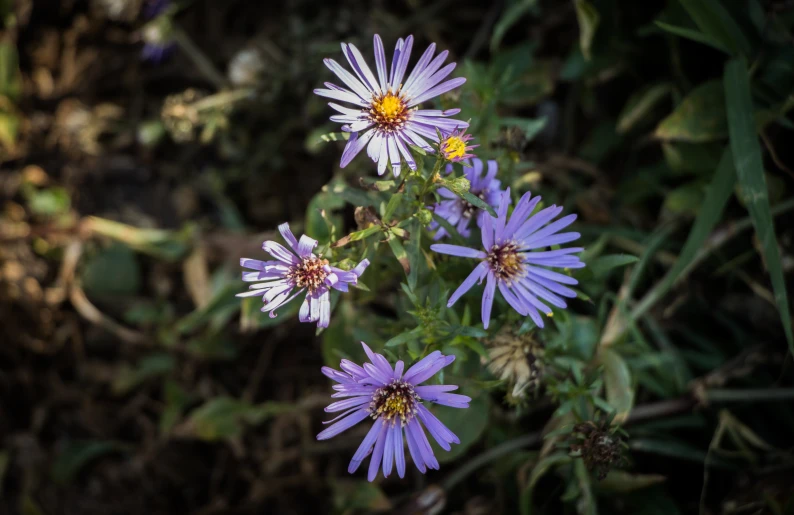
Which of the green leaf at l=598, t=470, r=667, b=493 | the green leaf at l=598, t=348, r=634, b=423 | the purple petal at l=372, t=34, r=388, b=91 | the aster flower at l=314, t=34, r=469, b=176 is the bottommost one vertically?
the green leaf at l=598, t=470, r=667, b=493

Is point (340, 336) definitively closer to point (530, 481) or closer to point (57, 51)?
point (530, 481)

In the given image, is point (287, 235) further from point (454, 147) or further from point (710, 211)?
point (710, 211)

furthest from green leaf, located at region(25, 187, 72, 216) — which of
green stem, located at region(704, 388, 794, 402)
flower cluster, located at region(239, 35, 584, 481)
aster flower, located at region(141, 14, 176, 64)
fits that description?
green stem, located at region(704, 388, 794, 402)

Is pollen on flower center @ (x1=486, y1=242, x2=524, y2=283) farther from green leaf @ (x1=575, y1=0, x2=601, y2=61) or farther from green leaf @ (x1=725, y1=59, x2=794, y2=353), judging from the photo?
green leaf @ (x1=575, y1=0, x2=601, y2=61)

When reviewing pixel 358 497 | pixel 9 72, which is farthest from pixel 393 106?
pixel 9 72

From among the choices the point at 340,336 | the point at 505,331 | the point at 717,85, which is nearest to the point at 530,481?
the point at 505,331

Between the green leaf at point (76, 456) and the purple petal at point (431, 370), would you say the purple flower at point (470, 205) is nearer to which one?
the purple petal at point (431, 370)

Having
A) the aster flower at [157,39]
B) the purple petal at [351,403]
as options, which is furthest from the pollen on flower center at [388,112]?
the aster flower at [157,39]
